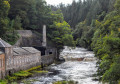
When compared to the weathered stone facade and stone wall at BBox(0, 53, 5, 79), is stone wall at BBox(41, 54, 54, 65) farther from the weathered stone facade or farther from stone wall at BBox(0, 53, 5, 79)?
stone wall at BBox(0, 53, 5, 79)

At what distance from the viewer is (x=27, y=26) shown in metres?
75.1

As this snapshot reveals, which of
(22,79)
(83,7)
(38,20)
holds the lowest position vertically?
(22,79)

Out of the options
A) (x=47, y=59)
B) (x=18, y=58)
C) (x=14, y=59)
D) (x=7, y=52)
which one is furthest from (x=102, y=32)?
(x=47, y=59)

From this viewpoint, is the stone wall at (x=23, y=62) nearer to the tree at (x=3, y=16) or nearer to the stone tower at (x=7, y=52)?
the stone tower at (x=7, y=52)

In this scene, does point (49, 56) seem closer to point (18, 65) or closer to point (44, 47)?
point (44, 47)

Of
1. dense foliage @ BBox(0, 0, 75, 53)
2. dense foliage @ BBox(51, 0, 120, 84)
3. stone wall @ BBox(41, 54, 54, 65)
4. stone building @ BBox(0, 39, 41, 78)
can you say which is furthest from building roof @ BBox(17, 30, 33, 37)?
dense foliage @ BBox(51, 0, 120, 84)

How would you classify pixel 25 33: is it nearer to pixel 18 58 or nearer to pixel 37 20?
pixel 37 20

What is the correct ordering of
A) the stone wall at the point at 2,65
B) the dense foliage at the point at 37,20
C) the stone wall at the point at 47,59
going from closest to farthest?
1. the stone wall at the point at 2,65
2. the stone wall at the point at 47,59
3. the dense foliage at the point at 37,20

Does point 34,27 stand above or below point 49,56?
above

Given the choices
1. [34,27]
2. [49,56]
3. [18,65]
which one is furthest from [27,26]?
[18,65]

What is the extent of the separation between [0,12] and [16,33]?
10093 mm

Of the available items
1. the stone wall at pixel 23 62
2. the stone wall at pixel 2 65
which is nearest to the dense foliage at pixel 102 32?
the stone wall at pixel 23 62

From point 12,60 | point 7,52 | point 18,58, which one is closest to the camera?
point 7,52

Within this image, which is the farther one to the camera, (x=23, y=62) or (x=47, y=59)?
(x=47, y=59)
